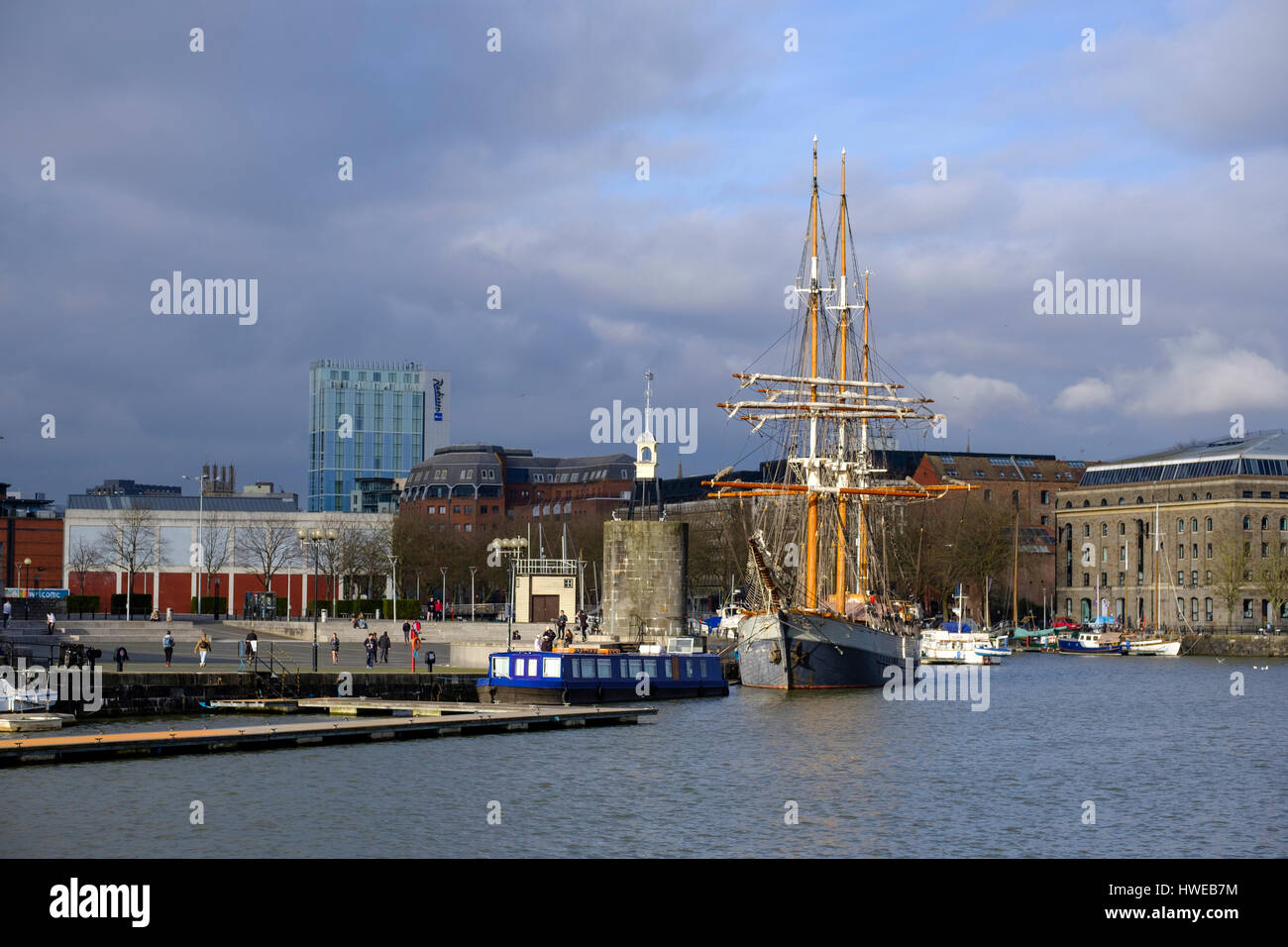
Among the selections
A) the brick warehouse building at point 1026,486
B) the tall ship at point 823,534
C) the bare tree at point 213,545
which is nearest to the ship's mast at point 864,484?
the tall ship at point 823,534

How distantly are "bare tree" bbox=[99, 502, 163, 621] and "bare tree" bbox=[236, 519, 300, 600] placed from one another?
6636mm

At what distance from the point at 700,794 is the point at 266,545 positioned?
92.0 m

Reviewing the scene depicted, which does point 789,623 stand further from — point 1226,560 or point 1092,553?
point 1092,553

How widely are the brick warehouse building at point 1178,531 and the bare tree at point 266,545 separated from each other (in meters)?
81.8

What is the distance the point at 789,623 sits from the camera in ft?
256

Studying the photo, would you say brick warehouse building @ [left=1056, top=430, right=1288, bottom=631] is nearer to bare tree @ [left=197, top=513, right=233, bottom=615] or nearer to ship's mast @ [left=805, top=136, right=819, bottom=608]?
ship's mast @ [left=805, top=136, right=819, bottom=608]

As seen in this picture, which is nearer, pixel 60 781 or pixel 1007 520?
pixel 60 781

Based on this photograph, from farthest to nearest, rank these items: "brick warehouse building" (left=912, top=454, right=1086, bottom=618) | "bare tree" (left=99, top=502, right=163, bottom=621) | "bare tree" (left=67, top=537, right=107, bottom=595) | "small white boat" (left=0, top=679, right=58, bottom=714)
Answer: "brick warehouse building" (left=912, top=454, right=1086, bottom=618), "bare tree" (left=67, top=537, right=107, bottom=595), "bare tree" (left=99, top=502, right=163, bottom=621), "small white boat" (left=0, top=679, right=58, bottom=714)

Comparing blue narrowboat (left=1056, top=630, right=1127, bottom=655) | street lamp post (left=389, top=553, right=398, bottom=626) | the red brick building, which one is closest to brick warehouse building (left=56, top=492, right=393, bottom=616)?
street lamp post (left=389, top=553, right=398, bottom=626)

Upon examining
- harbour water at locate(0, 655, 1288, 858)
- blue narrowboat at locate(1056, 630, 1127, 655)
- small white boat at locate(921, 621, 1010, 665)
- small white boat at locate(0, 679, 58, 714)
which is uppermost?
small white boat at locate(0, 679, 58, 714)

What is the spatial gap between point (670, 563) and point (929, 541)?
67.4 m

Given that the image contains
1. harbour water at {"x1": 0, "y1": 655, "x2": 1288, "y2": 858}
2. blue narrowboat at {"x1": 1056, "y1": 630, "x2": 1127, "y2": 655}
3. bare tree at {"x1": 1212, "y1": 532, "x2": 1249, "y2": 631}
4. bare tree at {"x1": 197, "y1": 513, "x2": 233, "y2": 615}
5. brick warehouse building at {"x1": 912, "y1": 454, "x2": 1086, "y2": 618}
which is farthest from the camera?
brick warehouse building at {"x1": 912, "y1": 454, "x2": 1086, "y2": 618}

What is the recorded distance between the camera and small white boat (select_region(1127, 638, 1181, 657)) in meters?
136
